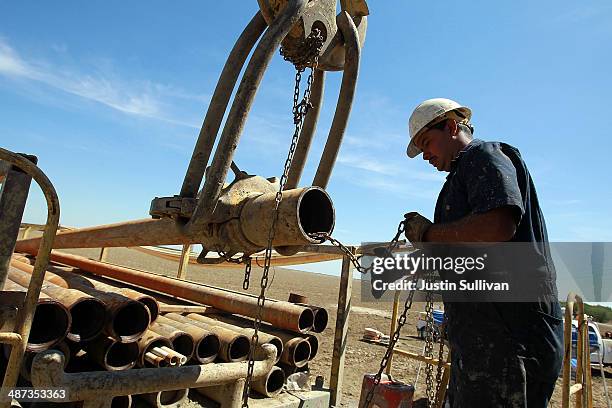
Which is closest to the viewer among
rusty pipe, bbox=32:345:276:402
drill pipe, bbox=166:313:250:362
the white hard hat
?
rusty pipe, bbox=32:345:276:402

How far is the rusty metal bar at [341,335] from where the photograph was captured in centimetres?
406

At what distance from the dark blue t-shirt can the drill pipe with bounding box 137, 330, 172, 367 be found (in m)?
1.85

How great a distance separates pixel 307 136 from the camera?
291 cm

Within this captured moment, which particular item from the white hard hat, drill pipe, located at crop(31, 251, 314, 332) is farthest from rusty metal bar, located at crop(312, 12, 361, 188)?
drill pipe, located at crop(31, 251, 314, 332)

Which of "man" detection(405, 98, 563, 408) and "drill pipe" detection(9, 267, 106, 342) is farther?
"drill pipe" detection(9, 267, 106, 342)

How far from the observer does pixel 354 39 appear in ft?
8.65

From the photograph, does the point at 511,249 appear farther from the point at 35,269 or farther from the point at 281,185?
the point at 35,269

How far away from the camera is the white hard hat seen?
2.45 m

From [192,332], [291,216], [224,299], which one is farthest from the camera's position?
[224,299]

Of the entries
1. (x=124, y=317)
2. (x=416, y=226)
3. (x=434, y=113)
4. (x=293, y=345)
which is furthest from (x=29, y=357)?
(x=434, y=113)

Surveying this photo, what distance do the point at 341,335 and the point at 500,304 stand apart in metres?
2.32

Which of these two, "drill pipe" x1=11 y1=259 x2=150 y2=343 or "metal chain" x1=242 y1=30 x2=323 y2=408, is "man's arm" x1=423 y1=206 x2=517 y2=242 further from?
"drill pipe" x1=11 y1=259 x2=150 y2=343

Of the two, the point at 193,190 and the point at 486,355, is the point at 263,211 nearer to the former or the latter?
the point at 193,190

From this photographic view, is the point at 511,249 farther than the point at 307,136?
No
